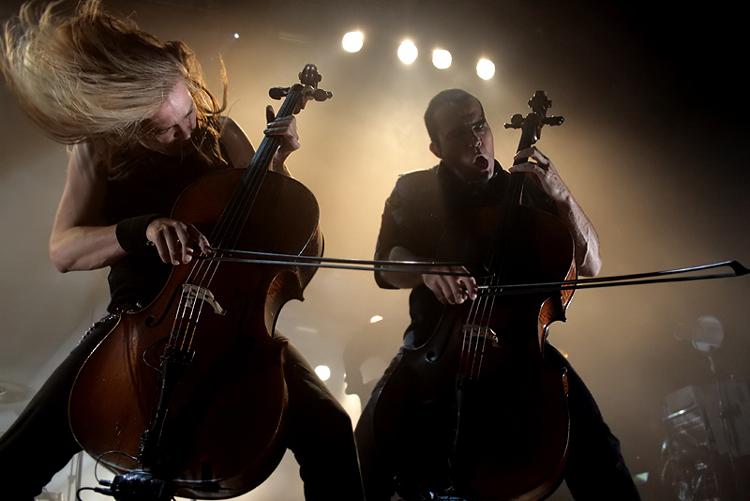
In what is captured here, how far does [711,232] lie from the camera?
→ 3.34m

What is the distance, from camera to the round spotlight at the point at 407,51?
3.45 meters

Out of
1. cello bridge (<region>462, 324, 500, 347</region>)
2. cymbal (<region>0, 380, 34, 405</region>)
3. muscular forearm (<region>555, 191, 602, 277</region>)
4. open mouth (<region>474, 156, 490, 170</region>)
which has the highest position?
open mouth (<region>474, 156, 490, 170</region>)

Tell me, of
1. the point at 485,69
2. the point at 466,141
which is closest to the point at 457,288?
the point at 466,141

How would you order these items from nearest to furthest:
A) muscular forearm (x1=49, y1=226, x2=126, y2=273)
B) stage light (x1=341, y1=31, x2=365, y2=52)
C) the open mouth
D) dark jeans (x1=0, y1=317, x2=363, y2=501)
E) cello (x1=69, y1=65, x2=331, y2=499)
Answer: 1. cello (x1=69, y1=65, x2=331, y2=499)
2. dark jeans (x1=0, y1=317, x2=363, y2=501)
3. muscular forearm (x1=49, y1=226, x2=126, y2=273)
4. the open mouth
5. stage light (x1=341, y1=31, x2=365, y2=52)

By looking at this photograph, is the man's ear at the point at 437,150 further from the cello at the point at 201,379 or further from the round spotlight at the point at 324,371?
the round spotlight at the point at 324,371

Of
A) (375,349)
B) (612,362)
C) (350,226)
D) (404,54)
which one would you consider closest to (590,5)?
(404,54)

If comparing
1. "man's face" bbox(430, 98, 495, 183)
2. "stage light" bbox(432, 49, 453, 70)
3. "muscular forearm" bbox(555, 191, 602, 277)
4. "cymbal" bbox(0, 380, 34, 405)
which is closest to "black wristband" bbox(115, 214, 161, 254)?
"man's face" bbox(430, 98, 495, 183)

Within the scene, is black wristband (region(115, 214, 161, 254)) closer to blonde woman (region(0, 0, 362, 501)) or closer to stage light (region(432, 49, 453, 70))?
blonde woman (region(0, 0, 362, 501))

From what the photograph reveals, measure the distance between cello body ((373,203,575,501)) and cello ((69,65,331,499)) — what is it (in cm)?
33

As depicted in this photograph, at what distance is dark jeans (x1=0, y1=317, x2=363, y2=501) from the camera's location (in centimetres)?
114

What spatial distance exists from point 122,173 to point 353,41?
2.32 meters

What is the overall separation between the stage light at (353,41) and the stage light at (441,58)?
0.53m

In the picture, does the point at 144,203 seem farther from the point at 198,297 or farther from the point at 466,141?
the point at 466,141

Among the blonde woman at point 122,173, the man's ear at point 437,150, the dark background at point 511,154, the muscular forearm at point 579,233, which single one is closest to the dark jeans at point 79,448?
the blonde woman at point 122,173
